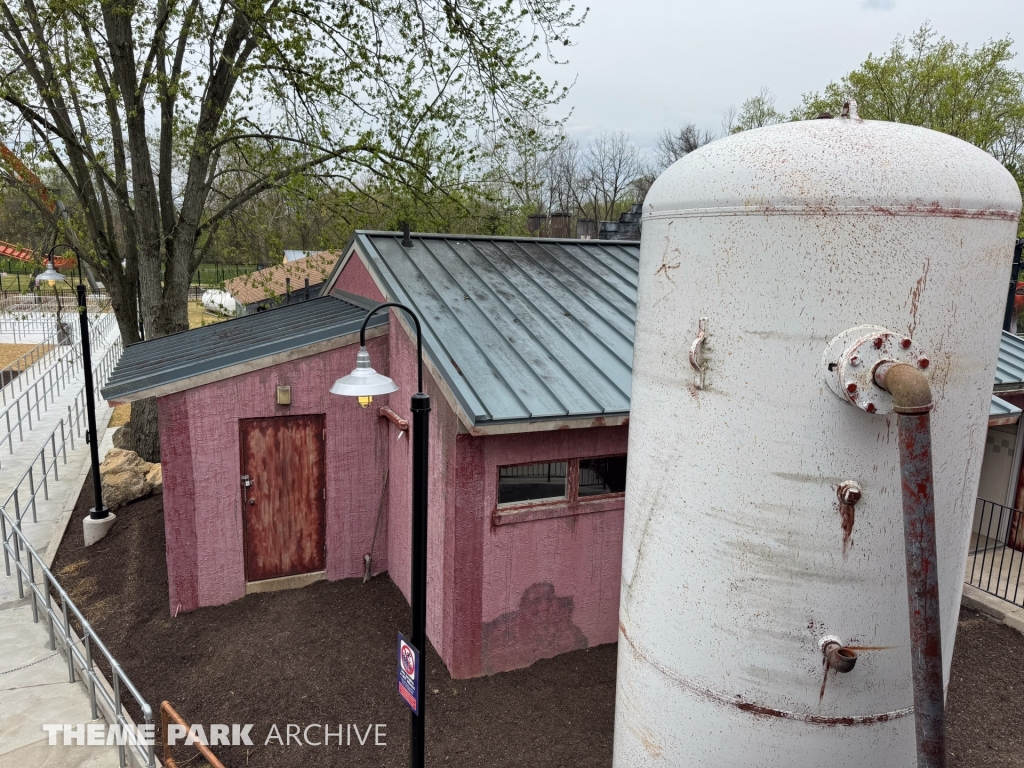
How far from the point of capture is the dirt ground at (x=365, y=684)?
640 cm

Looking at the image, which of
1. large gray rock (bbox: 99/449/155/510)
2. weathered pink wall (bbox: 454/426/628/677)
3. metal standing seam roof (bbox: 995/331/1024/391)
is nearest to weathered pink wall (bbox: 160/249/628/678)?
weathered pink wall (bbox: 454/426/628/677)

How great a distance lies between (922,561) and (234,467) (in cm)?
747

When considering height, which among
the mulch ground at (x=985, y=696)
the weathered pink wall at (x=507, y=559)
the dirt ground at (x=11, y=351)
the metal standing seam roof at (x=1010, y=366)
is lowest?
the mulch ground at (x=985, y=696)

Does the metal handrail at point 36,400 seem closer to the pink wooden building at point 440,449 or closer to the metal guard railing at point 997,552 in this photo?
the pink wooden building at point 440,449

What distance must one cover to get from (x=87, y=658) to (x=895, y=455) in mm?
7407

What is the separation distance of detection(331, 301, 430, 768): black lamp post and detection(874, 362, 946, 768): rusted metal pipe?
106 inches

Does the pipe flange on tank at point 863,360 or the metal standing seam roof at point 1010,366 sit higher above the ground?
the pipe flange on tank at point 863,360

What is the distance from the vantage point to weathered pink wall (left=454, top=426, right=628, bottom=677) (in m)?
7.04

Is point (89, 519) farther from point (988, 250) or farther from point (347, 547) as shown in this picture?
point (988, 250)

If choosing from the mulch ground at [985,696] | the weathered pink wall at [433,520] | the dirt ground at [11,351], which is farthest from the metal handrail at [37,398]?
the mulch ground at [985,696]

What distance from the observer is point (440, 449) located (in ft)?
23.7

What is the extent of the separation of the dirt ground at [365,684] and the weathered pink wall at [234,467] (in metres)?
0.49

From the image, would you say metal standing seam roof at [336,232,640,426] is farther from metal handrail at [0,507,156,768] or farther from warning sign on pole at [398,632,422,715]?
metal handrail at [0,507,156,768]

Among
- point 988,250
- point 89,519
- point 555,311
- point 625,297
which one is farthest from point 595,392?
point 89,519
